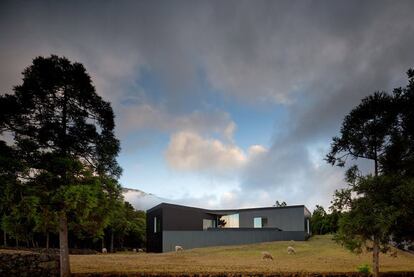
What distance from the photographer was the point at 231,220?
54.0 meters

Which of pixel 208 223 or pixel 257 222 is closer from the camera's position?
pixel 257 222

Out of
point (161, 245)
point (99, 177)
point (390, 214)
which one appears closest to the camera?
point (390, 214)

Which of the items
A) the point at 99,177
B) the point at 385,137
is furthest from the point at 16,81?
the point at 385,137

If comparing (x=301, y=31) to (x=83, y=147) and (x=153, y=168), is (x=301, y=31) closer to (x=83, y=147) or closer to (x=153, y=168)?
(x=83, y=147)

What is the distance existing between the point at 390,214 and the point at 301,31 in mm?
13958

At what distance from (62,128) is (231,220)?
133 ft

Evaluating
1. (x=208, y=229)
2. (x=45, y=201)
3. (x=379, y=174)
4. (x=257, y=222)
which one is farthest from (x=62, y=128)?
(x=257, y=222)

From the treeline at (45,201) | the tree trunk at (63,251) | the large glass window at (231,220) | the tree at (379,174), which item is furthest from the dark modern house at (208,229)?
the tree trunk at (63,251)

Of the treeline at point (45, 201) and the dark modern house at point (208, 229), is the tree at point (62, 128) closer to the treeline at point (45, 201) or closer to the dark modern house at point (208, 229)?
the treeline at point (45, 201)

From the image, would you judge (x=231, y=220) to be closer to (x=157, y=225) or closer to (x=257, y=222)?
(x=257, y=222)

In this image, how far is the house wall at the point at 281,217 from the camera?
4547 centimetres

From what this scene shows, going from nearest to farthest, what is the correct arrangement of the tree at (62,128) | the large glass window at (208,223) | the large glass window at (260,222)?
the tree at (62,128), the large glass window at (260,222), the large glass window at (208,223)

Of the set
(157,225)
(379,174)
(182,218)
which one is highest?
(379,174)

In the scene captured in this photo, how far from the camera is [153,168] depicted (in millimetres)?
36031
